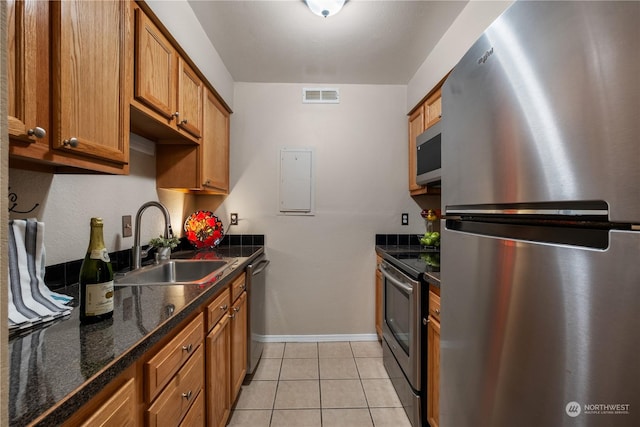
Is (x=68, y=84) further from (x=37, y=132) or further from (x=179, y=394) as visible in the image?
(x=179, y=394)

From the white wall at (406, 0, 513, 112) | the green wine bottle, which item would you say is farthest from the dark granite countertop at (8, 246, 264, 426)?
the white wall at (406, 0, 513, 112)

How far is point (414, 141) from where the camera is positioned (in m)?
2.50

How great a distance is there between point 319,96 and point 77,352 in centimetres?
250

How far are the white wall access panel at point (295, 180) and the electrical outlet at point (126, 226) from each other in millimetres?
1221

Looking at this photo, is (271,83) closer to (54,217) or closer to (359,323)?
(54,217)

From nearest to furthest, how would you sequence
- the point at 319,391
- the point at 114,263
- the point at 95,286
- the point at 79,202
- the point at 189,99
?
the point at 95,286, the point at 79,202, the point at 114,263, the point at 189,99, the point at 319,391

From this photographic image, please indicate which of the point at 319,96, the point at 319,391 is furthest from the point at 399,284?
the point at 319,96

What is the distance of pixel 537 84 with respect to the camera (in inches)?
20.6

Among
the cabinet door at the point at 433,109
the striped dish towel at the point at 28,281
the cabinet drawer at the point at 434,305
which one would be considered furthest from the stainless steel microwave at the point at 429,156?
the striped dish towel at the point at 28,281

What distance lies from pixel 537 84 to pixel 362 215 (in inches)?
83.9

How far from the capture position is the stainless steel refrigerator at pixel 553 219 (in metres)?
0.40

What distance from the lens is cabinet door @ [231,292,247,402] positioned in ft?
5.28

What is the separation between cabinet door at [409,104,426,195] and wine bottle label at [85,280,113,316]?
Result: 2.21 metres

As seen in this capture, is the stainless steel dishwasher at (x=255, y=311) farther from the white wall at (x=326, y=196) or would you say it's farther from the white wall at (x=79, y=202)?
the white wall at (x=79, y=202)
